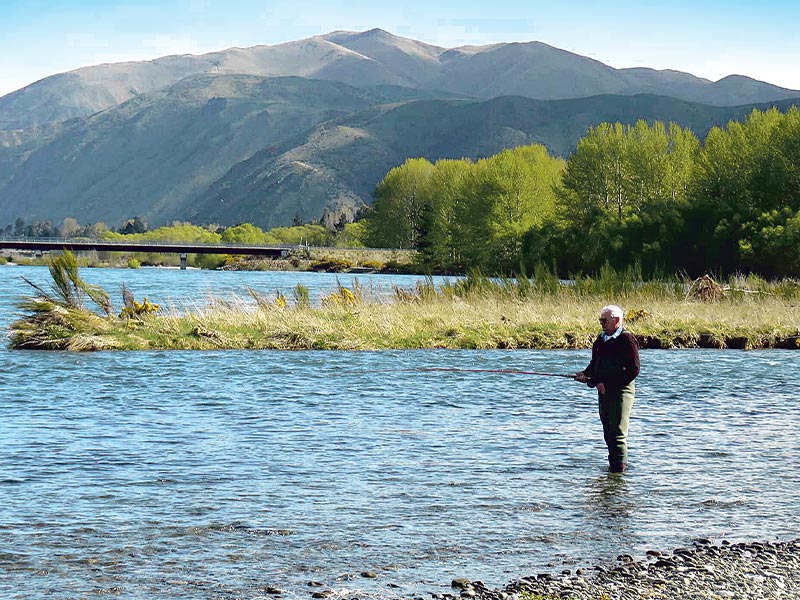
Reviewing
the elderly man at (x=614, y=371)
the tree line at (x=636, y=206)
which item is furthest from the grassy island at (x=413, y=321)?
the elderly man at (x=614, y=371)

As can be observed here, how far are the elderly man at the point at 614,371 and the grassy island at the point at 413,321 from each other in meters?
19.0

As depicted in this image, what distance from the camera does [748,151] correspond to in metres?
70.1

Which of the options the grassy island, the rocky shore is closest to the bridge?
the grassy island

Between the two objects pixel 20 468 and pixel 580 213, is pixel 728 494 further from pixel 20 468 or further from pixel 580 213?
pixel 580 213

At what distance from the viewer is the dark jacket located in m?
13.9

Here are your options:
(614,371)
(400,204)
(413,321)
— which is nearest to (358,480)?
(614,371)

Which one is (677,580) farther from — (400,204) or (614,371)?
(400,204)

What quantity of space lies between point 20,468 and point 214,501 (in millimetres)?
3657

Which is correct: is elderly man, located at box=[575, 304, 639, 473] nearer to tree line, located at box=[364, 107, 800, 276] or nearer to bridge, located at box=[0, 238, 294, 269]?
tree line, located at box=[364, 107, 800, 276]

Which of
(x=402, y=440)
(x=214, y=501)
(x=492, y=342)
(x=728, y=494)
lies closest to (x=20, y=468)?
(x=214, y=501)

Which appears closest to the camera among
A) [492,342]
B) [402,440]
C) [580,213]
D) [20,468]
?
[20,468]

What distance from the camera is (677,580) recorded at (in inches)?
379

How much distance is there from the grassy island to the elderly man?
1901 centimetres

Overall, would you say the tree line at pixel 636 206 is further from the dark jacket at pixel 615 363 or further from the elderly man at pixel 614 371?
the dark jacket at pixel 615 363
